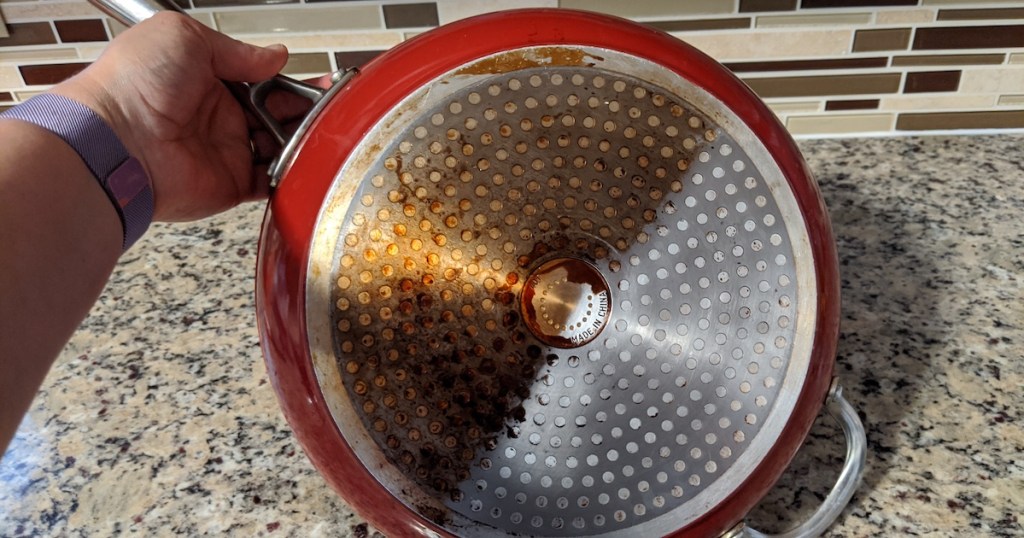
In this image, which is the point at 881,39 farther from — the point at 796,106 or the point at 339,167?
the point at 339,167

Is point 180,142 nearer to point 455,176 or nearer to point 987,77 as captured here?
point 455,176

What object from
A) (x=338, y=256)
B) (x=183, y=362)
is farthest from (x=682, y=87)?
(x=183, y=362)

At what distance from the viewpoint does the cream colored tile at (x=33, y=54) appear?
835mm

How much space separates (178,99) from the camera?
1.71ft

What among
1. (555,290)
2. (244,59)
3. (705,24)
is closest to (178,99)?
(244,59)

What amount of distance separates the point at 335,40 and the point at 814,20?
508 mm

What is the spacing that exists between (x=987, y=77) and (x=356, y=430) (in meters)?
0.80

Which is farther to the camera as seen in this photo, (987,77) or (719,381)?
(987,77)

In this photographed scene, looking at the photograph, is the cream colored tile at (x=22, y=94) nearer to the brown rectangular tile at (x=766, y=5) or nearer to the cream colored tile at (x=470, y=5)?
the cream colored tile at (x=470, y=5)

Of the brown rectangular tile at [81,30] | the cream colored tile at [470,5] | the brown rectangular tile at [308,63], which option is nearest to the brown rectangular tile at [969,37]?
the cream colored tile at [470,5]

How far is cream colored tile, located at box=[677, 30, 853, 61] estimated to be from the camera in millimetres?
812

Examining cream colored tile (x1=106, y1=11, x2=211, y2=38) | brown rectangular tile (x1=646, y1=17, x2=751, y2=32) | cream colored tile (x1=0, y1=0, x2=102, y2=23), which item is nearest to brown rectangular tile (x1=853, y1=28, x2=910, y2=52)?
brown rectangular tile (x1=646, y1=17, x2=751, y2=32)

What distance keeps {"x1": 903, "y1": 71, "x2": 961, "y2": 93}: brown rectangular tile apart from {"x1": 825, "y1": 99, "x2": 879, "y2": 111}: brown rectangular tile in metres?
0.04

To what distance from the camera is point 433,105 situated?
0.43 m
